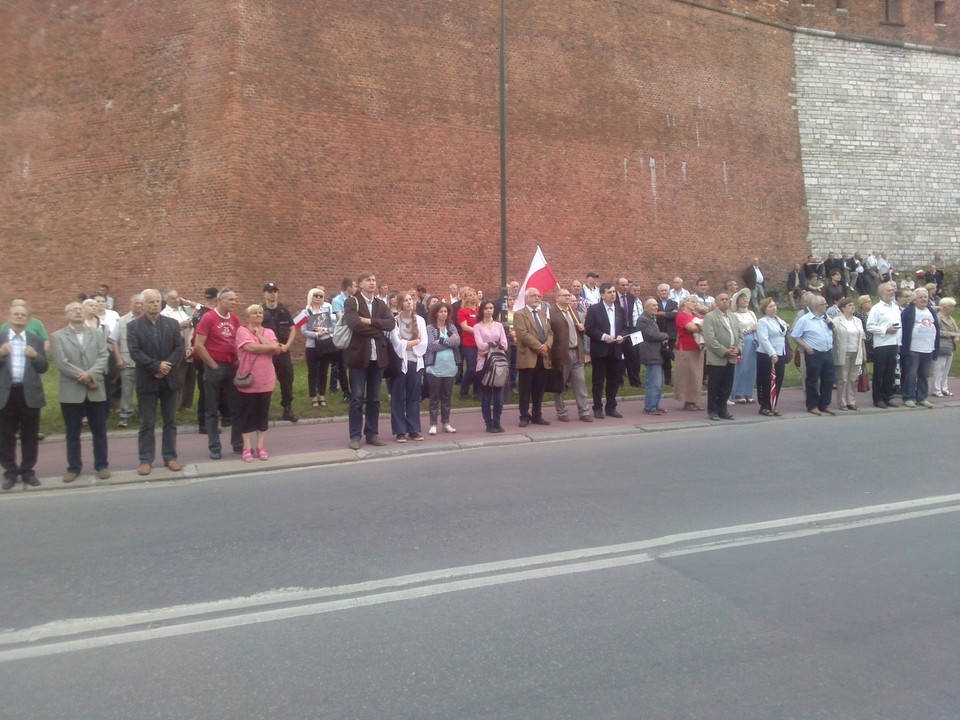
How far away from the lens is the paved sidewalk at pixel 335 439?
940 centimetres

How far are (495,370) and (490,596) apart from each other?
6389 mm

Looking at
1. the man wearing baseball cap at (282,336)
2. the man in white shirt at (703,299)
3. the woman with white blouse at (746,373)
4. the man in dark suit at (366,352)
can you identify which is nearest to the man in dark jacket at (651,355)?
the man in white shirt at (703,299)

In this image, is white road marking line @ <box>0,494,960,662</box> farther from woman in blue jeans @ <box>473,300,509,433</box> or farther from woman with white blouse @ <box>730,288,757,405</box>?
woman with white blouse @ <box>730,288,757,405</box>

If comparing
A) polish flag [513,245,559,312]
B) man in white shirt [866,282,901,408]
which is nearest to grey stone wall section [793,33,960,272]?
man in white shirt [866,282,901,408]

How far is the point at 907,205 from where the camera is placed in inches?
1292

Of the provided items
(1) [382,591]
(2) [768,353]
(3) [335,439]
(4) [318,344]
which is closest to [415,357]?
(3) [335,439]

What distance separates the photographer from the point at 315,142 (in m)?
20.8

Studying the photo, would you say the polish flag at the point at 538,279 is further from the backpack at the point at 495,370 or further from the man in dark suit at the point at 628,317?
the backpack at the point at 495,370

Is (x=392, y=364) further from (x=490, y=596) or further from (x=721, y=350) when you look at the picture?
(x=490, y=596)

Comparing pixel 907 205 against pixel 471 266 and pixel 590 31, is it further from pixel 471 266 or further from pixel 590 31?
pixel 471 266

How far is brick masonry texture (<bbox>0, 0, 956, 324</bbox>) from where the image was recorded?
20.1 m

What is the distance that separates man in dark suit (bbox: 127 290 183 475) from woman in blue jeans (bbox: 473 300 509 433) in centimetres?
428

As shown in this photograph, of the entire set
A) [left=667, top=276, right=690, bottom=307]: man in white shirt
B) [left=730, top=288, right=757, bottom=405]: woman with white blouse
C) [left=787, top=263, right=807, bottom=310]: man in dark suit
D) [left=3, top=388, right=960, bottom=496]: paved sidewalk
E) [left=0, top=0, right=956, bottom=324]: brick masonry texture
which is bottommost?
[left=3, top=388, right=960, bottom=496]: paved sidewalk

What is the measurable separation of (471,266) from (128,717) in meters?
20.3
